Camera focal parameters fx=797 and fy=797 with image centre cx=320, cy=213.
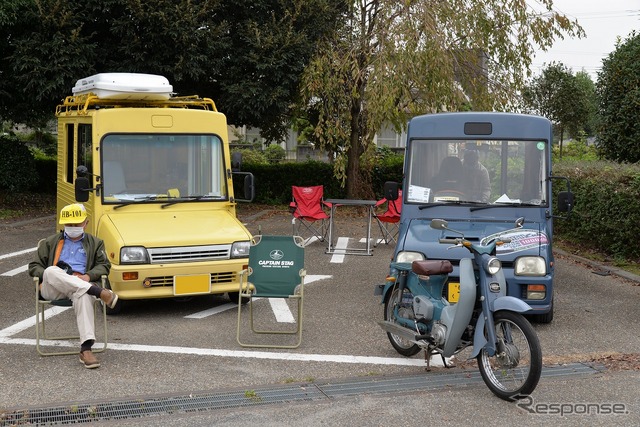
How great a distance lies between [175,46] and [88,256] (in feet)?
39.0

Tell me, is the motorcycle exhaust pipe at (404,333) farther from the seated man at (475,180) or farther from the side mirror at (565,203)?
the side mirror at (565,203)

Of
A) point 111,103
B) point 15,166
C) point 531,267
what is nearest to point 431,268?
point 531,267

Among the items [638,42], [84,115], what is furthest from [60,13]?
[638,42]

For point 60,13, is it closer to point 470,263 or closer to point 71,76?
point 71,76

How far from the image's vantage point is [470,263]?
21.5 feet

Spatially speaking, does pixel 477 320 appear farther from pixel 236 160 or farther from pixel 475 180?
pixel 236 160

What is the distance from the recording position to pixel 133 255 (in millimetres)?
8727

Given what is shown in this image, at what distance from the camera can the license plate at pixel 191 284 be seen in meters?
8.80

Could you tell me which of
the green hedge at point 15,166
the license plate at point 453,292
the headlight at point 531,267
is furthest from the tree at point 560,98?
the license plate at point 453,292

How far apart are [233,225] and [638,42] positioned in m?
11.6

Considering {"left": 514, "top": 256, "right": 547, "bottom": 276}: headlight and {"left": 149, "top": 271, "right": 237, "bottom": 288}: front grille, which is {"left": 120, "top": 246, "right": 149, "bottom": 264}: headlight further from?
{"left": 514, "top": 256, "right": 547, "bottom": 276}: headlight

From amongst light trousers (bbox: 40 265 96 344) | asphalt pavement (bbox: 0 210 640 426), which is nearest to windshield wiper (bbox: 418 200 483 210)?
asphalt pavement (bbox: 0 210 640 426)

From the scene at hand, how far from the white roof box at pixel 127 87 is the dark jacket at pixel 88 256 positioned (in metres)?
3.46

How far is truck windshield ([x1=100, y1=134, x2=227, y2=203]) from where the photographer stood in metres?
9.81
